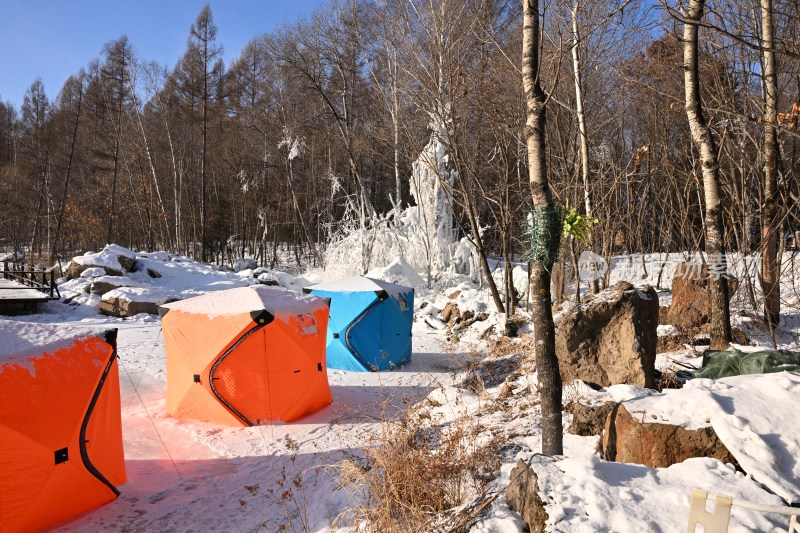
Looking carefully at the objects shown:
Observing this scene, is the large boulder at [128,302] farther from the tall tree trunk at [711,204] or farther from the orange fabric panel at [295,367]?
the tall tree trunk at [711,204]

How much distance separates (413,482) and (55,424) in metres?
2.73

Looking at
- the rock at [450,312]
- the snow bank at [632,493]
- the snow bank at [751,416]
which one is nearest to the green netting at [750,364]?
the snow bank at [751,416]

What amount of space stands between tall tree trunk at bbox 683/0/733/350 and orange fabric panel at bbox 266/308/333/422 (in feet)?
16.1

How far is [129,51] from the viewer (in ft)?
75.5

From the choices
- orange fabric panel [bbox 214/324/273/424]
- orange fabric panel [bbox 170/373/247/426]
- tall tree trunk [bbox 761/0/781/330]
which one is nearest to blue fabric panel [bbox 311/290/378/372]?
orange fabric panel [bbox 214/324/273/424]

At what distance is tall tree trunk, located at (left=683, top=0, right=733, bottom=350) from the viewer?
558 centimetres

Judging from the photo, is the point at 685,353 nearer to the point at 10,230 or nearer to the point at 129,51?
the point at 129,51

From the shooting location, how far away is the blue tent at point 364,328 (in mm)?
9320

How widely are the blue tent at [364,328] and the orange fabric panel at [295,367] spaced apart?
90.9 inches

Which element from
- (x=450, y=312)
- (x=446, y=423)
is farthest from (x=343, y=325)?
(x=450, y=312)

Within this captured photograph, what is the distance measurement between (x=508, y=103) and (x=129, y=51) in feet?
67.2

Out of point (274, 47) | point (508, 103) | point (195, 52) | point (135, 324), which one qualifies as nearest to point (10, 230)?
point (195, 52)

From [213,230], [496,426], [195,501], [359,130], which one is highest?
[359,130]

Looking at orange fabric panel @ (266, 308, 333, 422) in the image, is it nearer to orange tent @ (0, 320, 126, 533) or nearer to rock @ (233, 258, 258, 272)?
orange tent @ (0, 320, 126, 533)
